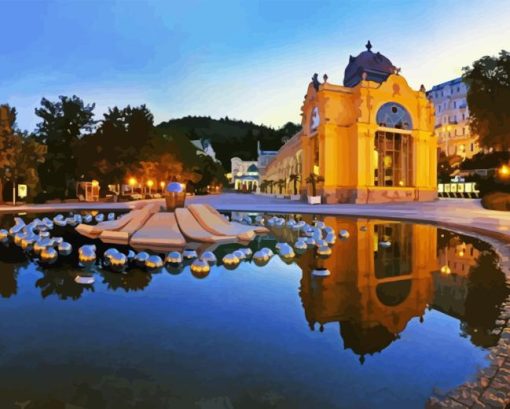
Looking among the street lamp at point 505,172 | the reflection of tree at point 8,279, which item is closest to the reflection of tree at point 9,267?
the reflection of tree at point 8,279

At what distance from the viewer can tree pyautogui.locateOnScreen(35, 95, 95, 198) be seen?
5212cm

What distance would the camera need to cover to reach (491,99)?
111ft

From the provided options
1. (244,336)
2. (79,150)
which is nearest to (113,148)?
(79,150)

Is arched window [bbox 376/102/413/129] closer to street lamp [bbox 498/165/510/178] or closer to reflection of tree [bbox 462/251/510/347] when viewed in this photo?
street lamp [bbox 498/165/510/178]

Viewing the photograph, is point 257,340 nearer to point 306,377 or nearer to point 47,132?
point 306,377

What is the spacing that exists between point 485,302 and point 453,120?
98152 millimetres

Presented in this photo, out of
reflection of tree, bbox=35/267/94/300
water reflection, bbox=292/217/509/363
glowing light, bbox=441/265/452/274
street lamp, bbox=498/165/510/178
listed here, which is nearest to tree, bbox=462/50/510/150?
street lamp, bbox=498/165/510/178

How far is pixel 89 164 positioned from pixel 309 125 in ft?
89.9

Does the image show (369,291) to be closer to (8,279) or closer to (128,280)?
(128,280)

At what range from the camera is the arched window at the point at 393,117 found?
1625 inches

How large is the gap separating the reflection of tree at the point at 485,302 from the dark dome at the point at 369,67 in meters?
39.7

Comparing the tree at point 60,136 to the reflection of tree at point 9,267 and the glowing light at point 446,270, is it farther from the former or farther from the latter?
the glowing light at point 446,270

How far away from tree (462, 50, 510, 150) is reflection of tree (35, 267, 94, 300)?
1476 inches

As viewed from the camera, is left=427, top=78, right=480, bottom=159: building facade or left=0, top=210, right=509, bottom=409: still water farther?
left=427, top=78, right=480, bottom=159: building facade
